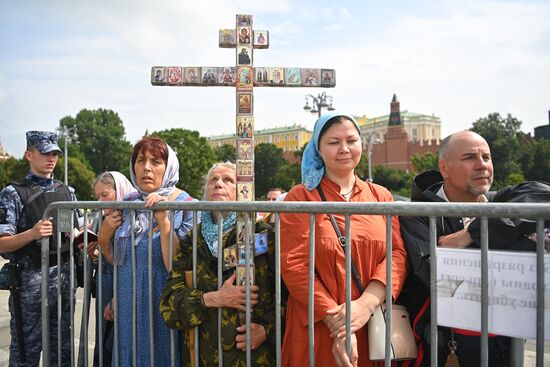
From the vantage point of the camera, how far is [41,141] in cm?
348

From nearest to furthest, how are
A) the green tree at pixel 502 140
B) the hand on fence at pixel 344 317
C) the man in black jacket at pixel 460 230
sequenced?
the man in black jacket at pixel 460 230 < the hand on fence at pixel 344 317 < the green tree at pixel 502 140

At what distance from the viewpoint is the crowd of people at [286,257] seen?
2.00 m

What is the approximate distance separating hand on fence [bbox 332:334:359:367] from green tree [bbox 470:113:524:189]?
163ft

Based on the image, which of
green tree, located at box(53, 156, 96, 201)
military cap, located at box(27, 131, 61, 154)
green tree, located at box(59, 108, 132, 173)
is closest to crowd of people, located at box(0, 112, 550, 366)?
military cap, located at box(27, 131, 61, 154)

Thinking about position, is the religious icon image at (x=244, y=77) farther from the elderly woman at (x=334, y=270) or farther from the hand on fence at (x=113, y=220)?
the hand on fence at (x=113, y=220)

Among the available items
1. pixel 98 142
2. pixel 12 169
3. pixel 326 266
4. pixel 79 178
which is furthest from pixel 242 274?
pixel 98 142

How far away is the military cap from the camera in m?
3.45

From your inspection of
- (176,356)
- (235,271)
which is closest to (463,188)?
(235,271)

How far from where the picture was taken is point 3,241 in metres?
3.10

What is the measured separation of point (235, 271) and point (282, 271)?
360mm

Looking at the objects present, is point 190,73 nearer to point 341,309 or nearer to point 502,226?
point 341,309

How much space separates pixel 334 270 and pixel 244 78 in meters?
1.49

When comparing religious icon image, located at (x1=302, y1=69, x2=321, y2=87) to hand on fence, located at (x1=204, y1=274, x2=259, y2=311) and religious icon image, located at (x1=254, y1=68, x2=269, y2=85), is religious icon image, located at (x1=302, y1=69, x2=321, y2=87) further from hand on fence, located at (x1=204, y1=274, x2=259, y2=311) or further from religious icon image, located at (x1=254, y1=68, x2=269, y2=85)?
hand on fence, located at (x1=204, y1=274, x2=259, y2=311)

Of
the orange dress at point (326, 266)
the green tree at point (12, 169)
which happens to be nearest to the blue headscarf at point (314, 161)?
the orange dress at point (326, 266)
